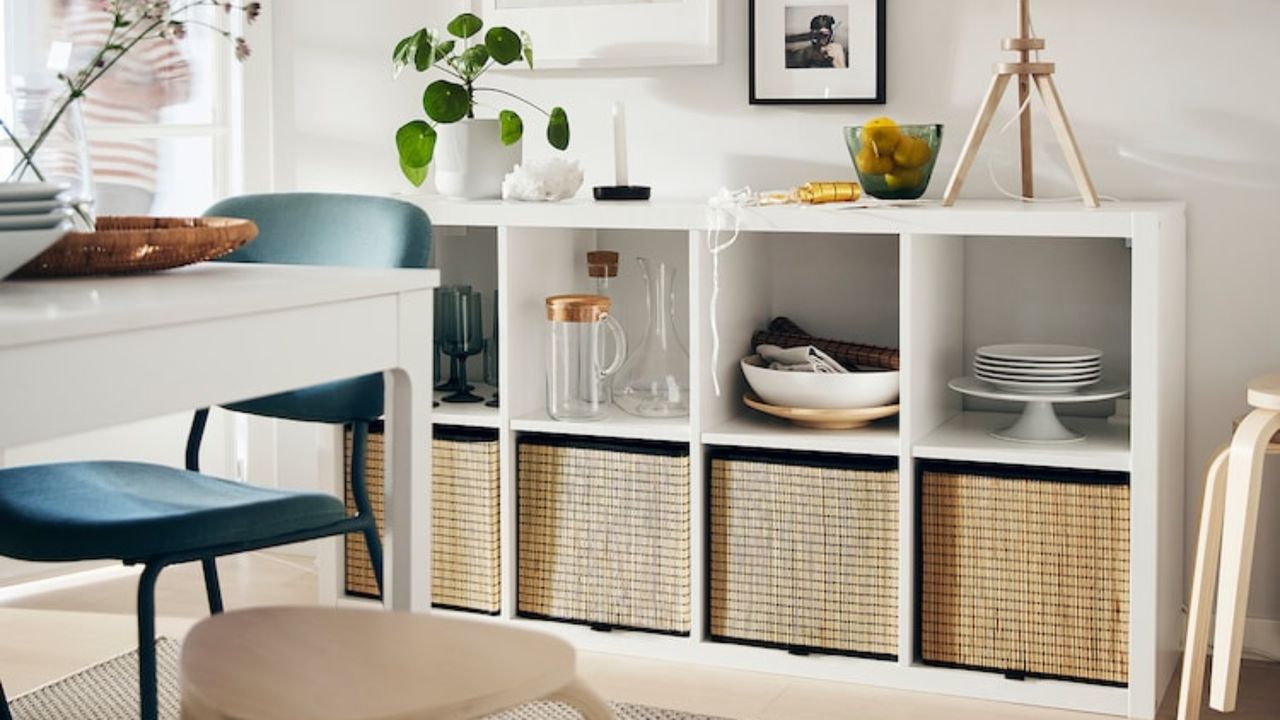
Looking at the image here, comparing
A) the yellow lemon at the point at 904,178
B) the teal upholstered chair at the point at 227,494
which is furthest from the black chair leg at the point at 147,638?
the yellow lemon at the point at 904,178

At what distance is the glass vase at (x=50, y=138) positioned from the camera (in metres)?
1.83

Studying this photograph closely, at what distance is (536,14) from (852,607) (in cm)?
138

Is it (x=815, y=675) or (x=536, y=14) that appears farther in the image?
(x=536, y=14)

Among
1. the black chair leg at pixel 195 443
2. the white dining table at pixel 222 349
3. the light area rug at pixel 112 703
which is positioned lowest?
the light area rug at pixel 112 703

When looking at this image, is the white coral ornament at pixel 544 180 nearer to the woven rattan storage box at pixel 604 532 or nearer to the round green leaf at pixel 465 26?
the round green leaf at pixel 465 26

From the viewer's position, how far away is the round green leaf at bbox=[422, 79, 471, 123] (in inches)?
126

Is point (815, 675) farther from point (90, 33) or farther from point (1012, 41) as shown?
point (90, 33)

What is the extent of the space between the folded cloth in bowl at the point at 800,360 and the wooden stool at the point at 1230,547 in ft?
2.28

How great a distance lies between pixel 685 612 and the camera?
2.98 meters

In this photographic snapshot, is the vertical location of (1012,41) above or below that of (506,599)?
above

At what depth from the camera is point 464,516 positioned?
312cm

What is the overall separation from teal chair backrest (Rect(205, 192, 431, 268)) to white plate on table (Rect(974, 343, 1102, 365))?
3.38ft

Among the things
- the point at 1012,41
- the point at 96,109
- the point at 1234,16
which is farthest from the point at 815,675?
the point at 96,109

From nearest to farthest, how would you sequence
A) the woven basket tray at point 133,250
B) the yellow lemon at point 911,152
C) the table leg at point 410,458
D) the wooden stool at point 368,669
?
the wooden stool at point 368,669 < the woven basket tray at point 133,250 < the table leg at point 410,458 < the yellow lemon at point 911,152
